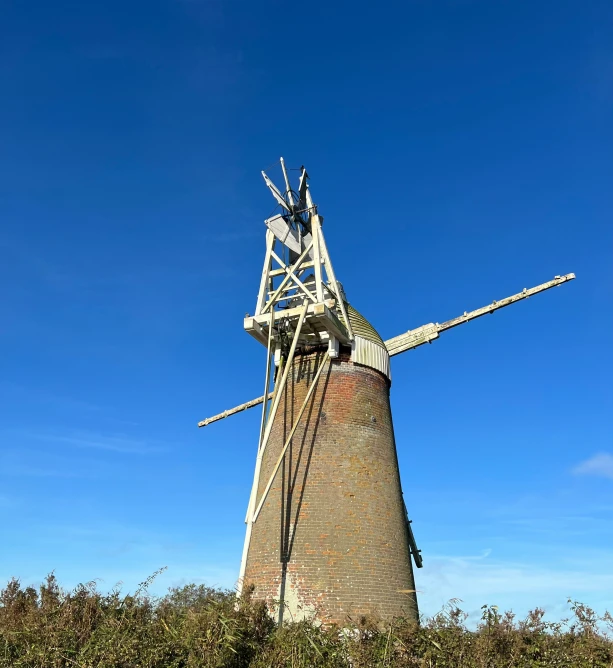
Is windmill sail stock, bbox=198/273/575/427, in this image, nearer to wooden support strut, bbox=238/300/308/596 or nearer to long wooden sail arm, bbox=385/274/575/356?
long wooden sail arm, bbox=385/274/575/356

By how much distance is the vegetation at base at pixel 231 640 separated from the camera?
8703mm

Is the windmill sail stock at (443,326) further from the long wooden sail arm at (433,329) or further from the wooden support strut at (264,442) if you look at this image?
the wooden support strut at (264,442)

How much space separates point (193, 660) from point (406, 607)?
277 inches

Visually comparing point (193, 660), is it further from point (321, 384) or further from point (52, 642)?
point (321, 384)

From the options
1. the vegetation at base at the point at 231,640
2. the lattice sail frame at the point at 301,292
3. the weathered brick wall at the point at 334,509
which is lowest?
the vegetation at base at the point at 231,640

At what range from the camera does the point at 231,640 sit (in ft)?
29.5

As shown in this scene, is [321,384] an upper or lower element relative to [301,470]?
upper

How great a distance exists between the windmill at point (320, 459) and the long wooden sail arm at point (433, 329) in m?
3.38

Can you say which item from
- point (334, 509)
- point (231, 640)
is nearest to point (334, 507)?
point (334, 509)

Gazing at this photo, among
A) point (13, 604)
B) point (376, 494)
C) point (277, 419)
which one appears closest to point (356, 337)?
point (277, 419)

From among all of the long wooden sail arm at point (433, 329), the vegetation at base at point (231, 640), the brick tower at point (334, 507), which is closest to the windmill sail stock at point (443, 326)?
the long wooden sail arm at point (433, 329)

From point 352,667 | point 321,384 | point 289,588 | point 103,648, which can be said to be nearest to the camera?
point 103,648

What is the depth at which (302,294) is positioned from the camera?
16.7m

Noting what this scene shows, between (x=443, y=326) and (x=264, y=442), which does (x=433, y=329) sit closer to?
(x=443, y=326)
